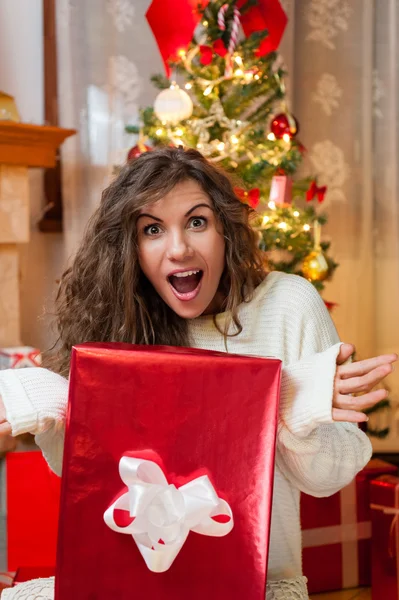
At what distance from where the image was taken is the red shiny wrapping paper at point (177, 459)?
0.79m

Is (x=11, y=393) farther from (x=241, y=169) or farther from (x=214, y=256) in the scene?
(x=241, y=169)

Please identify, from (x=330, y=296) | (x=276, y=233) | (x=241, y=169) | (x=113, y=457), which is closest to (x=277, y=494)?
(x=113, y=457)

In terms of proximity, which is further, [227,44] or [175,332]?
[227,44]

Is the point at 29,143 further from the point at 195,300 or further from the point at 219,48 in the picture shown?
the point at 195,300

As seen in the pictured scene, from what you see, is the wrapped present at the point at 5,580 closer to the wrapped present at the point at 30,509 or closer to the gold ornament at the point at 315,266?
the wrapped present at the point at 30,509

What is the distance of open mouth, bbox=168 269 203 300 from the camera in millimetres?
1090

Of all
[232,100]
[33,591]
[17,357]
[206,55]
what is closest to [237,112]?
[232,100]

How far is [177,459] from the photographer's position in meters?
0.80

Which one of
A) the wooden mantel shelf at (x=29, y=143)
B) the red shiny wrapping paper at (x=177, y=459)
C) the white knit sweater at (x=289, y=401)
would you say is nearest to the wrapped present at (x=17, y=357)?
the wooden mantel shelf at (x=29, y=143)

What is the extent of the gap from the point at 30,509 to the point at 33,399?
90cm

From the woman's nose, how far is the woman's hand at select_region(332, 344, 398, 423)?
0.30m

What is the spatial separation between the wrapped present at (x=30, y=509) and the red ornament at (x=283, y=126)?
3.39 feet

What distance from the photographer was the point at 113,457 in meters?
0.80

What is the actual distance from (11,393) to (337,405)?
39cm
